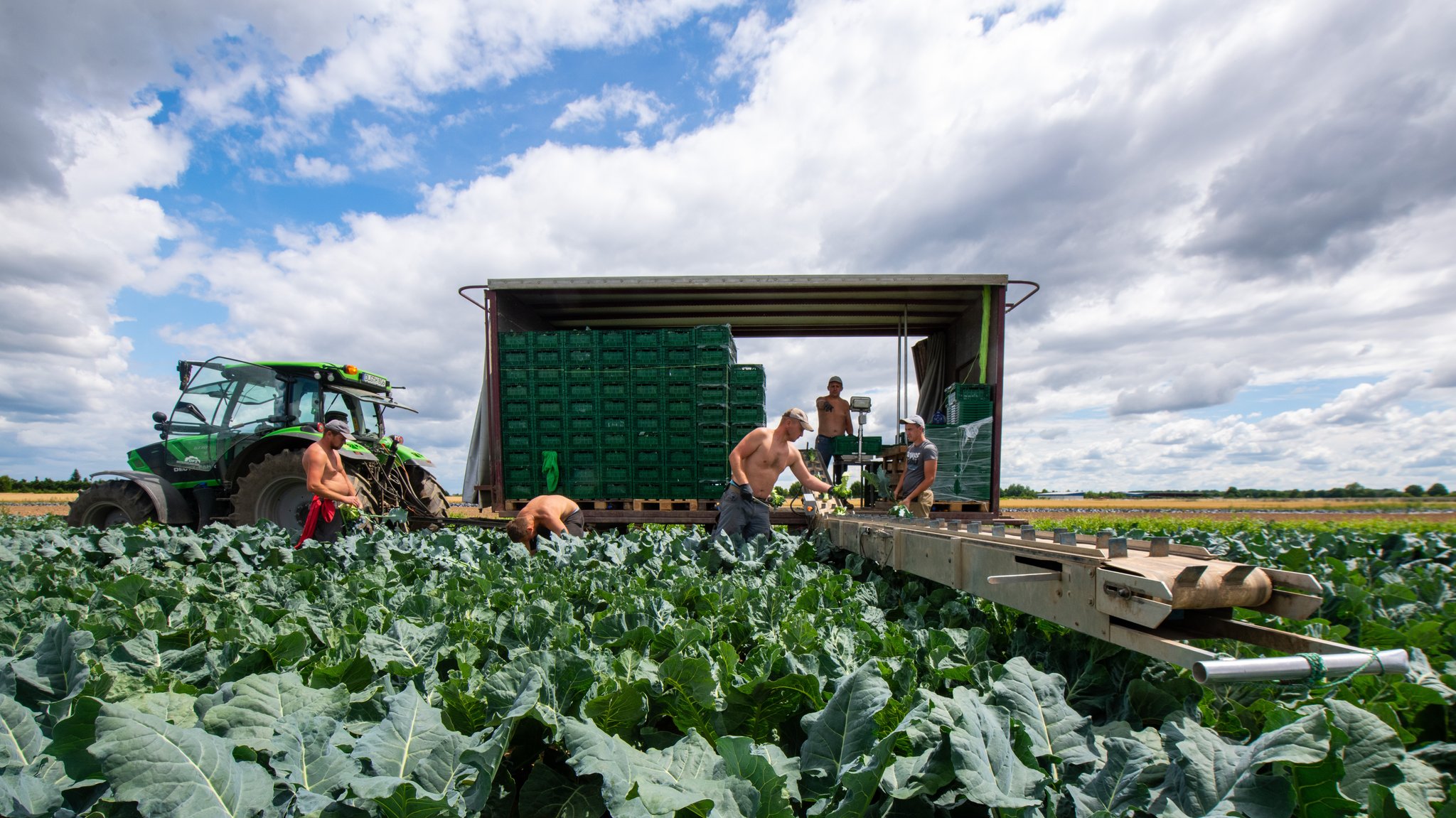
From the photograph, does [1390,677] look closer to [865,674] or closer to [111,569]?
[865,674]

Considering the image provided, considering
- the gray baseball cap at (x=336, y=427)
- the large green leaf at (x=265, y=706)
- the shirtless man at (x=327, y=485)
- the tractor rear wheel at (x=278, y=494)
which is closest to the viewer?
the large green leaf at (x=265, y=706)

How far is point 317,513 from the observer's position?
7777 mm

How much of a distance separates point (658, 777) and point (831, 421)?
9850 mm

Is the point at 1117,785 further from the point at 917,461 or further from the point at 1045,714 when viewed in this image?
the point at 917,461

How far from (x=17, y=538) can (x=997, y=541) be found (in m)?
8.49

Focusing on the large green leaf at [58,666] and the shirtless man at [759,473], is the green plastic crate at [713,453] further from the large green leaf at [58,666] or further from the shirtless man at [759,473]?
the large green leaf at [58,666]

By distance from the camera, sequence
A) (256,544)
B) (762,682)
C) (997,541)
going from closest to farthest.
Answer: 1. (762,682)
2. (997,541)
3. (256,544)

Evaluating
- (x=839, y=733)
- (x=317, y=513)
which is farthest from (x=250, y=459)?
(x=839, y=733)

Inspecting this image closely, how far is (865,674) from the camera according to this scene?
170cm

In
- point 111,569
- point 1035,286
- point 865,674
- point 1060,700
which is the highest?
point 1035,286

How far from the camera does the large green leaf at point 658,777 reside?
126cm

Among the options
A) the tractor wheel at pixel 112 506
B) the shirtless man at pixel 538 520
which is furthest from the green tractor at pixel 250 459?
the shirtless man at pixel 538 520

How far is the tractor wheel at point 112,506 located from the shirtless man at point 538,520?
7.35 metres

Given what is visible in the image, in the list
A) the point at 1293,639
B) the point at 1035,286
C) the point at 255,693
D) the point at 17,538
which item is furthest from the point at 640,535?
the point at 1035,286
